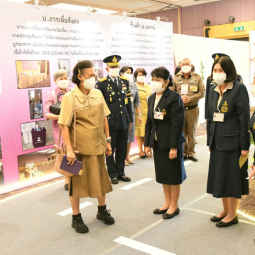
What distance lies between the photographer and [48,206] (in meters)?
3.59

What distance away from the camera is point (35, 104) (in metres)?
4.34

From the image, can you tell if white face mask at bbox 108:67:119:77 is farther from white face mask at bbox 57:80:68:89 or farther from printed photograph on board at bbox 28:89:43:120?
printed photograph on board at bbox 28:89:43:120

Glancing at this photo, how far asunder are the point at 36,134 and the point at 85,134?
1807 mm

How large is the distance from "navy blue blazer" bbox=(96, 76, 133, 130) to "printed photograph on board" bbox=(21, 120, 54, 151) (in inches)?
37.6

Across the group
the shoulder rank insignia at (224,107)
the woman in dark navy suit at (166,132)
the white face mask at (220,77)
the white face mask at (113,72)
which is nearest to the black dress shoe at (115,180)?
the woman in dark navy suit at (166,132)

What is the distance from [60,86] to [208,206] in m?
2.16

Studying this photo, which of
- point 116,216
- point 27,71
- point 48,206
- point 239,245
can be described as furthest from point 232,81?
point 27,71

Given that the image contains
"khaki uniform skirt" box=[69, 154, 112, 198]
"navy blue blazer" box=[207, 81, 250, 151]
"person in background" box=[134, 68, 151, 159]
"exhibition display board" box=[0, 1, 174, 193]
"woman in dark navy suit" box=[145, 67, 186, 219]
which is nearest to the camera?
"navy blue blazer" box=[207, 81, 250, 151]

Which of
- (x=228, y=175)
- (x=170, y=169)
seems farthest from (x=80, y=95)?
(x=228, y=175)

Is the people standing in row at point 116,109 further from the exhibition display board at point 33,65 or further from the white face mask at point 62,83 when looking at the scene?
the exhibition display board at point 33,65

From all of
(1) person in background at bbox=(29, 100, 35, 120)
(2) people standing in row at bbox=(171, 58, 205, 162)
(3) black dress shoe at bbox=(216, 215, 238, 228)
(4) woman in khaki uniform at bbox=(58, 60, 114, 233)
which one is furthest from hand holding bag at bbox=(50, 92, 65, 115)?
(3) black dress shoe at bbox=(216, 215, 238, 228)

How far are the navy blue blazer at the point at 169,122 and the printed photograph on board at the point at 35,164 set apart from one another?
5.62 feet

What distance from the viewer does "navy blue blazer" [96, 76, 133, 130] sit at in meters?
4.11

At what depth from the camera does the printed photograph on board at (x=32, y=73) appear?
4160 mm
